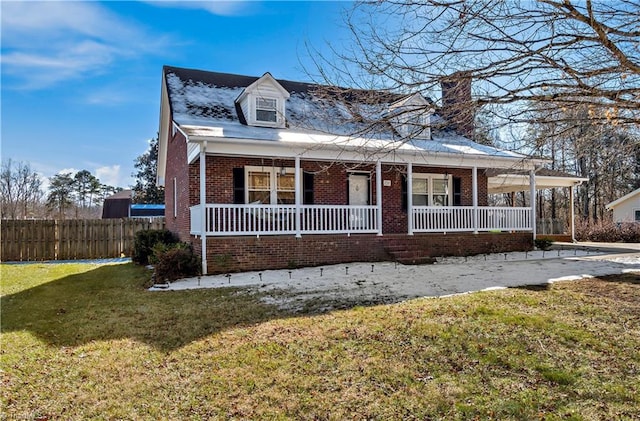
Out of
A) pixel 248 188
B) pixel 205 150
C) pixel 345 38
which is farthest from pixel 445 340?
pixel 248 188

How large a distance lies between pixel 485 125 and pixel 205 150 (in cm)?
789

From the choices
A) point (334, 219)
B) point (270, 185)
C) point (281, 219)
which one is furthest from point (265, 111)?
point (334, 219)

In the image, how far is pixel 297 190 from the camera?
474 inches

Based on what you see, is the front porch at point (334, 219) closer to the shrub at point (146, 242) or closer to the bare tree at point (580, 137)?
the shrub at point (146, 242)

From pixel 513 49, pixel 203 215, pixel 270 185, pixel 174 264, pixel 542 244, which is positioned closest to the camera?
pixel 513 49

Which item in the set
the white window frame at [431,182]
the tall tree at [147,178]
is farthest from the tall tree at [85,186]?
the white window frame at [431,182]

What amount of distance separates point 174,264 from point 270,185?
14.0ft

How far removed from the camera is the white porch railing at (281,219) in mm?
11438

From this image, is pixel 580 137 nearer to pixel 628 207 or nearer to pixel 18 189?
pixel 628 207

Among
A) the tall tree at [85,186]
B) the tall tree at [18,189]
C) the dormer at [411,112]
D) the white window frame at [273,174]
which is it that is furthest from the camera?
the tall tree at [85,186]

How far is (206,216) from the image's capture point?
445 inches

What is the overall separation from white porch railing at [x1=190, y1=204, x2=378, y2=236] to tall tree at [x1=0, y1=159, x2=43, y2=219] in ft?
111

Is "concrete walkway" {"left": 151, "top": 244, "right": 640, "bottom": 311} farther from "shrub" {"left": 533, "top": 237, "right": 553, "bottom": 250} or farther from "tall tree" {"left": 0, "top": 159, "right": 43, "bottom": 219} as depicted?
"tall tree" {"left": 0, "top": 159, "right": 43, "bottom": 219}

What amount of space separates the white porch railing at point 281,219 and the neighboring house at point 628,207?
78.1 feet
